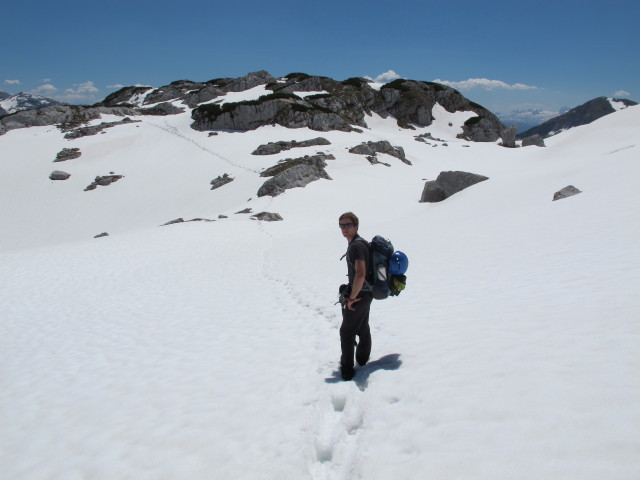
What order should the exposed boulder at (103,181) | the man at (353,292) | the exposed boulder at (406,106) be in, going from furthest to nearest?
the exposed boulder at (406,106) < the exposed boulder at (103,181) < the man at (353,292)

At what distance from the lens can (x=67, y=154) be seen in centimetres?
6122

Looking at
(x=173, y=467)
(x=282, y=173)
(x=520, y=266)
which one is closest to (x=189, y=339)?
(x=173, y=467)

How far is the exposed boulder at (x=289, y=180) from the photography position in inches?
1634

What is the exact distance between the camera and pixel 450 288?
10.4 metres

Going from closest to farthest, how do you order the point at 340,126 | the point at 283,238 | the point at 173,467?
the point at 173,467, the point at 283,238, the point at 340,126

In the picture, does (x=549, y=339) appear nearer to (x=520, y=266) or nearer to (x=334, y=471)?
(x=334, y=471)

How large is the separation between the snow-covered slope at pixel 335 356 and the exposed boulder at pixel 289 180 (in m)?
19.5

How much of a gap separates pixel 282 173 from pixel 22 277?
29.4 m

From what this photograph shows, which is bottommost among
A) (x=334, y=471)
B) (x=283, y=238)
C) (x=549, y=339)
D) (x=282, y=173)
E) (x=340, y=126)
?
(x=334, y=471)

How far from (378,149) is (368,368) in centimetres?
5580

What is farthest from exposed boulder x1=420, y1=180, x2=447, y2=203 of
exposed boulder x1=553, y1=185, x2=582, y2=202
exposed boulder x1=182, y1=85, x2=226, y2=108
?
exposed boulder x1=182, y1=85, x2=226, y2=108

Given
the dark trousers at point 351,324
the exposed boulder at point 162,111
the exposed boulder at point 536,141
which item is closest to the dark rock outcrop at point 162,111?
the exposed boulder at point 162,111

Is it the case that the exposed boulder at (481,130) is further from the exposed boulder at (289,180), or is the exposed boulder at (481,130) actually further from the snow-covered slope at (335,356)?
the snow-covered slope at (335,356)

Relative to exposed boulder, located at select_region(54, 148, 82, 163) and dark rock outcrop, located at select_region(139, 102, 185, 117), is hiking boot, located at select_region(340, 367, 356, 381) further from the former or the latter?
dark rock outcrop, located at select_region(139, 102, 185, 117)
